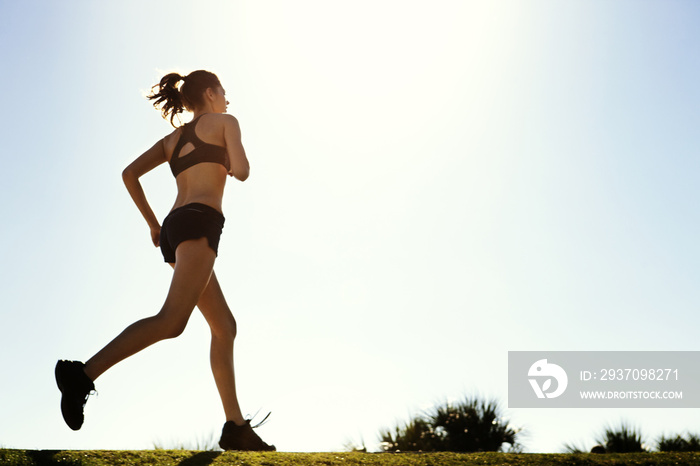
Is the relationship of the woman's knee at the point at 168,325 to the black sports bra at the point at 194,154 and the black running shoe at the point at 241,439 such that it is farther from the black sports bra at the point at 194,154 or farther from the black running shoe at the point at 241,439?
the black sports bra at the point at 194,154

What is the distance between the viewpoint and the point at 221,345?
430 centimetres

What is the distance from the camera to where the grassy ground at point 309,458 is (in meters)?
3.37

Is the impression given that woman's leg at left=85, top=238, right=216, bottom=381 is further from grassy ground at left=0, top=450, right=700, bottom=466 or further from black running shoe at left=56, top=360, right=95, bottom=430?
grassy ground at left=0, top=450, right=700, bottom=466

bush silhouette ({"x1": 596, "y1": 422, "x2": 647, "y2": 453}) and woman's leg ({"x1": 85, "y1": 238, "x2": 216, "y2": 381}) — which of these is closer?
woman's leg ({"x1": 85, "y1": 238, "x2": 216, "y2": 381})

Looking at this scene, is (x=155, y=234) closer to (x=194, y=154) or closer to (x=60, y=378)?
(x=194, y=154)

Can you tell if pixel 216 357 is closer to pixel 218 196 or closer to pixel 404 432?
pixel 218 196

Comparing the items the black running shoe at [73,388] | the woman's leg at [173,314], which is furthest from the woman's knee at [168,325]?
the black running shoe at [73,388]

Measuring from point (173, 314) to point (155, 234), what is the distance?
1.00 m

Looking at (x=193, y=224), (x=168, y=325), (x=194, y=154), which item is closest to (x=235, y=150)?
(x=194, y=154)

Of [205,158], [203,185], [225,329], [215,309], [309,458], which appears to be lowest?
[309,458]

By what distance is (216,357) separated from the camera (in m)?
4.29

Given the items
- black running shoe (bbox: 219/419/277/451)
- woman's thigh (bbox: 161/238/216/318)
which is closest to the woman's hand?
woman's thigh (bbox: 161/238/216/318)

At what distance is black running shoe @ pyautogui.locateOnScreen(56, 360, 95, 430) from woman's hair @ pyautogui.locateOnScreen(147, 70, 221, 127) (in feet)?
6.10

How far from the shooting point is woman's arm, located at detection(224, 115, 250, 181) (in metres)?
4.03
